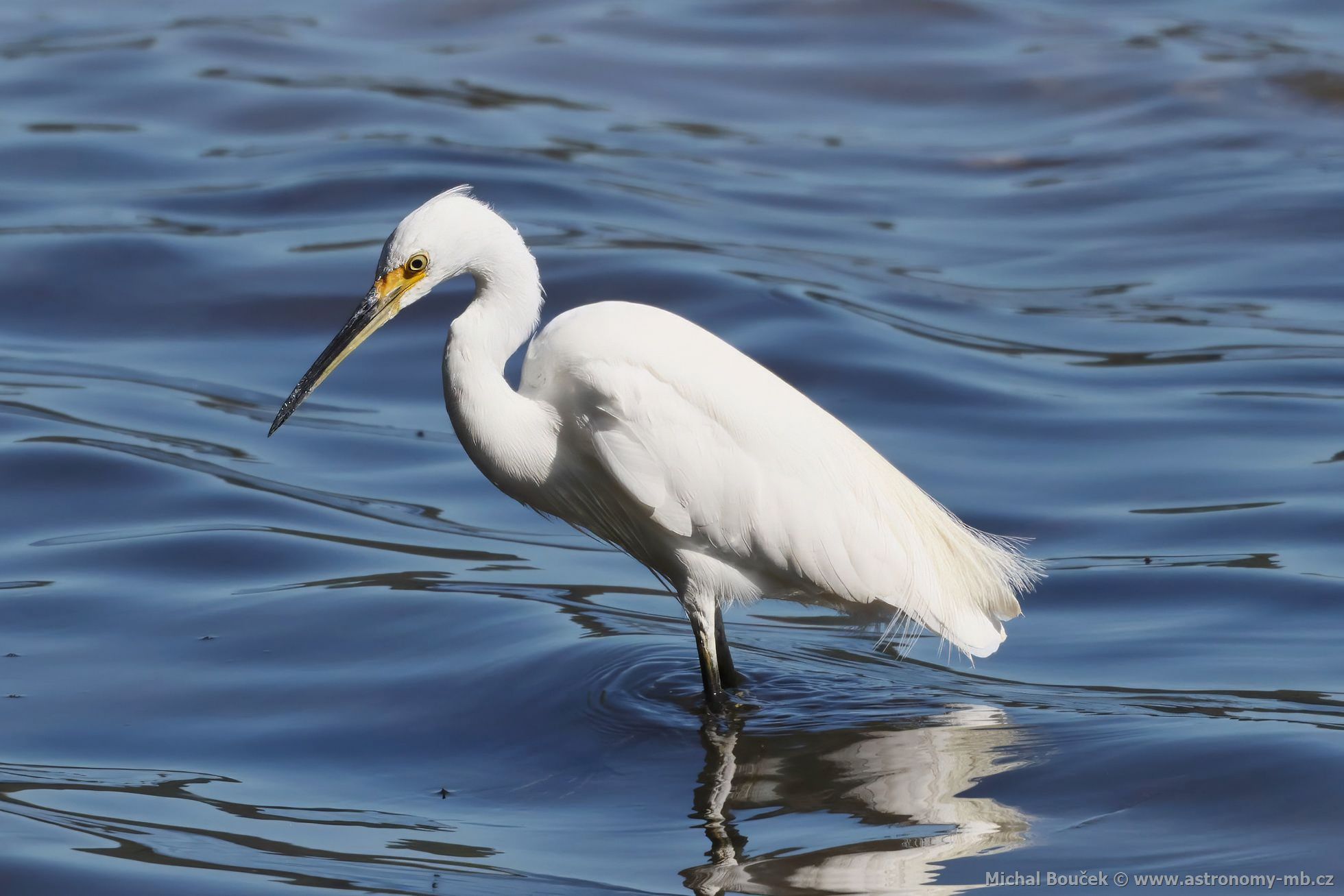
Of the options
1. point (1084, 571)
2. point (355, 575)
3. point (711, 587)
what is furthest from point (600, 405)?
point (1084, 571)

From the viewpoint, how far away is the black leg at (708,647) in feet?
17.7

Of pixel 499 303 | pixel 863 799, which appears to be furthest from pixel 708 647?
pixel 499 303

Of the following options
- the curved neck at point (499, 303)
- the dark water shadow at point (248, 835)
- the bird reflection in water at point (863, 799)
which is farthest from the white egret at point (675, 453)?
the dark water shadow at point (248, 835)

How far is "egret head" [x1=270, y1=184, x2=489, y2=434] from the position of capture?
195 inches

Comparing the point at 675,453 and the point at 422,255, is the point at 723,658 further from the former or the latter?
the point at 422,255

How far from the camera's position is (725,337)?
9.38 m

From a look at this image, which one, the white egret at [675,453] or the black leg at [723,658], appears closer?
the white egret at [675,453]

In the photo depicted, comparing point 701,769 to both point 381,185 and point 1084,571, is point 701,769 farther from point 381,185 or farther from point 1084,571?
point 381,185

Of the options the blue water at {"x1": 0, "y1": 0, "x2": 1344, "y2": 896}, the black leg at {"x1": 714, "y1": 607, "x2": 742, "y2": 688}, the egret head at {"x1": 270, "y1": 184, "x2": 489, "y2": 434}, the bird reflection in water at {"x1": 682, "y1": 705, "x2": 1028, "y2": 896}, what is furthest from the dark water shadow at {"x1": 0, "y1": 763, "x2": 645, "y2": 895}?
the egret head at {"x1": 270, "y1": 184, "x2": 489, "y2": 434}

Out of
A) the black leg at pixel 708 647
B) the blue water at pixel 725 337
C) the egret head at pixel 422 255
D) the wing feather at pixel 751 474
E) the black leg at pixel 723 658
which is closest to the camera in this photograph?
the blue water at pixel 725 337

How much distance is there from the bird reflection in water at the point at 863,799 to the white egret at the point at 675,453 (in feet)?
1.10

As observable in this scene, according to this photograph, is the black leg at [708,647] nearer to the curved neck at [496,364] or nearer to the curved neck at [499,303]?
the curved neck at [496,364]

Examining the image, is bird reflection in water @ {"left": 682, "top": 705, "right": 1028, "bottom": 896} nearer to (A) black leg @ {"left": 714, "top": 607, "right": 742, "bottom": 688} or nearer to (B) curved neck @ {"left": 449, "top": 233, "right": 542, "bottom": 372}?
(A) black leg @ {"left": 714, "top": 607, "right": 742, "bottom": 688}

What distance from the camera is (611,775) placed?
16.7ft
